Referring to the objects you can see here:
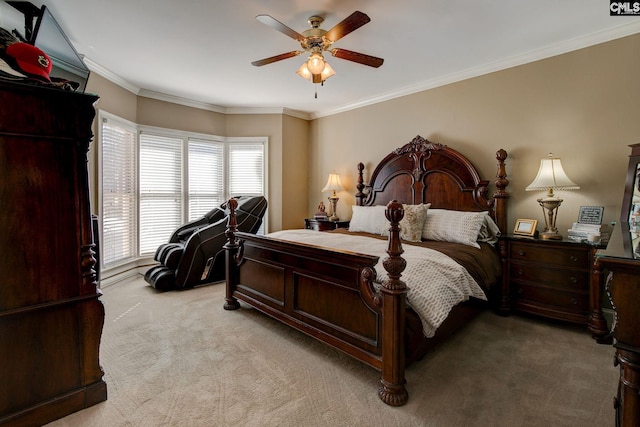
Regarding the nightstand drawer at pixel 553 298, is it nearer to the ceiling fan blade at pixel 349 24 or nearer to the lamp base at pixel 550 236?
the lamp base at pixel 550 236

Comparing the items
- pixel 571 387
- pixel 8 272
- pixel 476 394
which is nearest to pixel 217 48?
pixel 8 272

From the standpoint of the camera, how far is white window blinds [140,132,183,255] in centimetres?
459

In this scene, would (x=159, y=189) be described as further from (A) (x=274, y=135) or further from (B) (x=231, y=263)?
(B) (x=231, y=263)

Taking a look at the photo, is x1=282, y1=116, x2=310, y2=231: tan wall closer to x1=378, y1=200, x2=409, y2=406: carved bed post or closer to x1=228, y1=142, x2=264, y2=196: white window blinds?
x1=228, y1=142, x2=264, y2=196: white window blinds

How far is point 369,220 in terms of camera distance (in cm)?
379

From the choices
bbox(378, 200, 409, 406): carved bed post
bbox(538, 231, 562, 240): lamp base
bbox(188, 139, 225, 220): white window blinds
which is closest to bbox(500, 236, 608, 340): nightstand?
bbox(538, 231, 562, 240): lamp base

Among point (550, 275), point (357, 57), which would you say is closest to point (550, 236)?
point (550, 275)

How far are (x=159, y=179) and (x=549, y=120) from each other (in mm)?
5272

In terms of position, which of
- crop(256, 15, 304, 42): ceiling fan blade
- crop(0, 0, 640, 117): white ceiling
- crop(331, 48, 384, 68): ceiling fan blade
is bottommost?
crop(331, 48, 384, 68): ceiling fan blade

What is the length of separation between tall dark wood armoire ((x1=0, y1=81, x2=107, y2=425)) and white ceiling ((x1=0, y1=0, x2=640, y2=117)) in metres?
1.44

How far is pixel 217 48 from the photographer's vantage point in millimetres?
3137

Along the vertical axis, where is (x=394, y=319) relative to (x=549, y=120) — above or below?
below

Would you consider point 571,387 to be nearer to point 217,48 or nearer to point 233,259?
point 233,259

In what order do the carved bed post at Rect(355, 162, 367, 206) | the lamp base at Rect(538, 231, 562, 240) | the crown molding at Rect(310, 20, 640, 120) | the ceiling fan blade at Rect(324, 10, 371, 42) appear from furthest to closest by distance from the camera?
the carved bed post at Rect(355, 162, 367, 206), the lamp base at Rect(538, 231, 562, 240), the crown molding at Rect(310, 20, 640, 120), the ceiling fan blade at Rect(324, 10, 371, 42)
